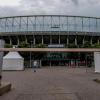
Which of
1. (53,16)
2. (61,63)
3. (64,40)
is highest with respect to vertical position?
(53,16)

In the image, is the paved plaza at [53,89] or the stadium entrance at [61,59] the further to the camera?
the stadium entrance at [61,59]

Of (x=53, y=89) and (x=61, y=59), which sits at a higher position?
(x=53, y=89)

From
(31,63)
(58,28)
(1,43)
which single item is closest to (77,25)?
(58,28)

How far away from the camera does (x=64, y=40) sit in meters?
124

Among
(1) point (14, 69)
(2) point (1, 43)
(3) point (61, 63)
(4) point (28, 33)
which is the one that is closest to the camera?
(2) point (1, 43)

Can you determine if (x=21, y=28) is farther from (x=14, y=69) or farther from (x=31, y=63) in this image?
(x=14, y=69)

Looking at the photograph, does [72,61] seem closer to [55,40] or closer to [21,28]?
[55,40]

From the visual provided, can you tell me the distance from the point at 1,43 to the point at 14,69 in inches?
1694

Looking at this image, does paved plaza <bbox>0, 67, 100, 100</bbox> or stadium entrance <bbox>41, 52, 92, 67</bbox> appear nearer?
paved plaza <bbox>0, 67, 100, 100</bbox>

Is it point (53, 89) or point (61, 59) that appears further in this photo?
point (61, 59)

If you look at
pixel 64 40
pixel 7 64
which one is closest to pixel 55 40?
pixel 64 40

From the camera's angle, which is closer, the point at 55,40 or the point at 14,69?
the point at 14,69

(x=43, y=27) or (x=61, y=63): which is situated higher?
(x=43, y=27)

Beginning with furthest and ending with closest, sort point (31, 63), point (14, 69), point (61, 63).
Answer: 1. point (61, 63)
2. point (31, 63)
3. point (14, 69)
